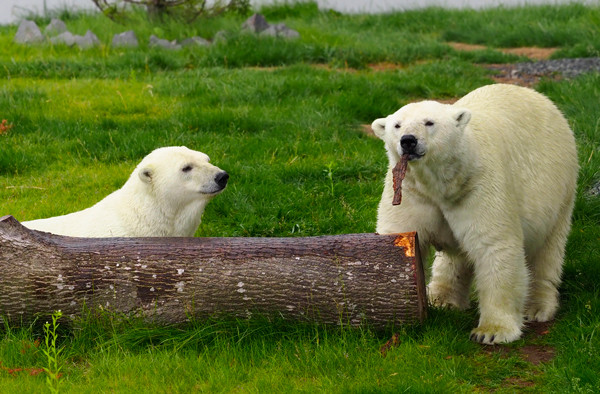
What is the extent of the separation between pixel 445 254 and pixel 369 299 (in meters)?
0.96

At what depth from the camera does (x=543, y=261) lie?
201 inches

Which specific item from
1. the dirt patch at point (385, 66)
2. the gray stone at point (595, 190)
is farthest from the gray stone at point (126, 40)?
the gray stone at point (595, 190)

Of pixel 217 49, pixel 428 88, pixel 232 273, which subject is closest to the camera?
pixel 232 273

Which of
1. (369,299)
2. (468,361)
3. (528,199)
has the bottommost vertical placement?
(468,361)

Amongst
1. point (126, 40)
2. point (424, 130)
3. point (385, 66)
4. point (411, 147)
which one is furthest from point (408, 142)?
point (126, 40)

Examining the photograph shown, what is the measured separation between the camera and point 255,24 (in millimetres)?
13203

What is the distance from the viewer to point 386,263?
14.0 feet

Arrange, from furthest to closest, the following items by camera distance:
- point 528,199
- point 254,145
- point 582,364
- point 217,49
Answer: point 217,49
point 254,145
point 528,199
point 582,364

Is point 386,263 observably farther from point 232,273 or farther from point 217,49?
point 217,49

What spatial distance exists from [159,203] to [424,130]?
69.4 inches

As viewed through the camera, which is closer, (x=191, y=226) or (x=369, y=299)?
(x=369, y=299)

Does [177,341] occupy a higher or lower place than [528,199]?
lower

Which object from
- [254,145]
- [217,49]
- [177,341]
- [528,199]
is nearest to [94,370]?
[177,341]

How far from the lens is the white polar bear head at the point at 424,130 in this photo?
4.17 meters
